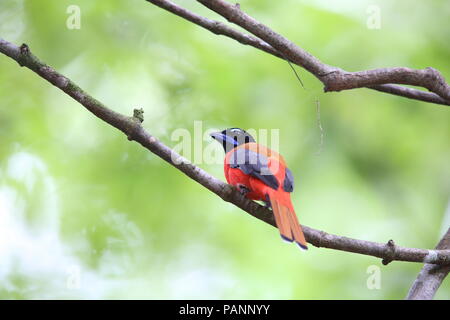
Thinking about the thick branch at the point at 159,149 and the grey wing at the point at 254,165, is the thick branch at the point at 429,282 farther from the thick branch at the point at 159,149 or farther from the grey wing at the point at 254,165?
the grey wing at the point at 254,165

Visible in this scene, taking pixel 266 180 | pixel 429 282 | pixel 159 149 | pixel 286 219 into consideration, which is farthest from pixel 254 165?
pixel 429 282

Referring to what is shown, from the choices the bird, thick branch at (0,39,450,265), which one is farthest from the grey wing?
thick branch at (0,39,450,265)

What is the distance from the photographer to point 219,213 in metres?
4.64

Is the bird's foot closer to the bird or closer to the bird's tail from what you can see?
the bird

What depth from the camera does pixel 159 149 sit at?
2.75 meters

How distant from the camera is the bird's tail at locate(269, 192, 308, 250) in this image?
2.79 meters

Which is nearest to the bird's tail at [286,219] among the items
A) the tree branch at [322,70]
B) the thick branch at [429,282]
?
the tree branch at [322,70]

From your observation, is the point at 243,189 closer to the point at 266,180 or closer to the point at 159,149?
the point at 266,180

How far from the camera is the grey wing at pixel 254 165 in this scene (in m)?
3.12

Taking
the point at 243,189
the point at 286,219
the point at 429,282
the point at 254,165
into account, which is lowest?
the point at 429,282

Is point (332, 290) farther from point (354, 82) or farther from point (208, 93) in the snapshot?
point (354, 82)

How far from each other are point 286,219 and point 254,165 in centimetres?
40

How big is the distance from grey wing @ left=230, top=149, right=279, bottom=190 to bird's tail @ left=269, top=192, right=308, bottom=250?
7 centimetres

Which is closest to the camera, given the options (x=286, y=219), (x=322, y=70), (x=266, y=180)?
(x=322, y=70)
